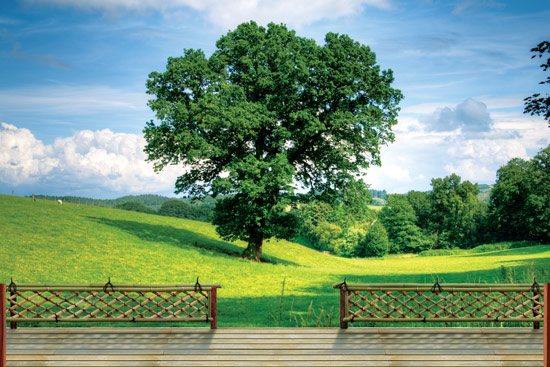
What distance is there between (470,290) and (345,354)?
4.25 meters

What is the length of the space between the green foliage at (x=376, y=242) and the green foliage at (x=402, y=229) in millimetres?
4910

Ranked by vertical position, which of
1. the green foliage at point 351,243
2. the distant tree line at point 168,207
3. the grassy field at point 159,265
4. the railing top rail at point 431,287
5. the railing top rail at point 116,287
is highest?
the distant tree line at point 168,207

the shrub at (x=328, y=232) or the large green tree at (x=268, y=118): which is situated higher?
the large green tree at (x=268, y=118)

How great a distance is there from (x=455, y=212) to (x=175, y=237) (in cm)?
6230

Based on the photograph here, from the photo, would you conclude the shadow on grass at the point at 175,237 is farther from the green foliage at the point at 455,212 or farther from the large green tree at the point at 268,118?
the green foliage at the point at 455,212

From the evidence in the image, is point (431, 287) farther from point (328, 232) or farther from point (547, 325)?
point (328, 232)

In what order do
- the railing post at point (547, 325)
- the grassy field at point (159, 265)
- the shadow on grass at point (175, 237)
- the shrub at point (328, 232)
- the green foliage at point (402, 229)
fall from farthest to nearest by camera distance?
1. the green foliage at point (402, 229)
2. the shrub at point (328, 232)
3. the shadow on grass at point (175, 237)
4. the grassy field at point (159, 265)
5. the railing post at point (547, 325)

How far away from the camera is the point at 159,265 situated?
107ft

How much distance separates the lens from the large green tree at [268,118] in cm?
3381

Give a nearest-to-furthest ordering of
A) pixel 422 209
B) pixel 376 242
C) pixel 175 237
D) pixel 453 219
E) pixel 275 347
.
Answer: pixel 275 347 < pixel 175 237 < pixel 376 242 < pixel 453 219 < pixel 422 209

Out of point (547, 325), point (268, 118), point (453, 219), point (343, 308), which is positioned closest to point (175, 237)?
point (268, 118)

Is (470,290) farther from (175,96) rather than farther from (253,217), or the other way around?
(175,96)

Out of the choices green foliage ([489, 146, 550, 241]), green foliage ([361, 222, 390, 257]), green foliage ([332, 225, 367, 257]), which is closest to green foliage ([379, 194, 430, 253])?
green foliage ([361, 222, 390, 257])

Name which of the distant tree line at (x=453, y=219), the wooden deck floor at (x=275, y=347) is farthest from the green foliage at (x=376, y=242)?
the wooden deck floor at (x=275, y=347)
